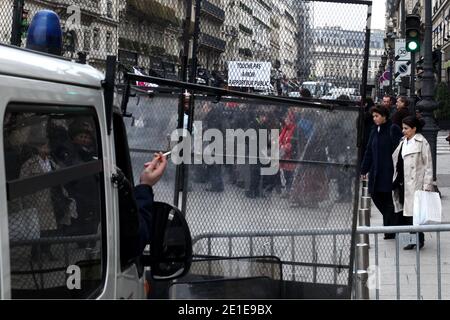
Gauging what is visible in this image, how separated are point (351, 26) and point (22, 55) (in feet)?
5.85

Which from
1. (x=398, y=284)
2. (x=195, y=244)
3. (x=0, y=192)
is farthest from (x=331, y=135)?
(x=398, y=284)

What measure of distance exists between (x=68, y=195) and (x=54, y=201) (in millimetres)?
99

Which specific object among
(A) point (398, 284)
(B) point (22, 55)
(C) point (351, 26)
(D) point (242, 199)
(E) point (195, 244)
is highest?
(C) point (351, 26)

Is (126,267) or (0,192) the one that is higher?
(0,192)

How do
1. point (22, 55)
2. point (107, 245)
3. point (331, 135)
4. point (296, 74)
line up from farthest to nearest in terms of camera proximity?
point (296, 74), point (331, 135), point (107, 245), point (22, 55)

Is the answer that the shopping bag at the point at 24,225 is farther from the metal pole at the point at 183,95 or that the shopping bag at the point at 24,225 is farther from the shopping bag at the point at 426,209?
the shopping bag at the point at 426,209

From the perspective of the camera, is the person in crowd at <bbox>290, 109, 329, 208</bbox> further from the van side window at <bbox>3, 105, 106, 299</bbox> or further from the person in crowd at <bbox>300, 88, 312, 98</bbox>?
the van side window at <bbox>3, 105, 106, 299</bbox>

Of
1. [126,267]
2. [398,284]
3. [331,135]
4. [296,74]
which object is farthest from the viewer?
[398,284]

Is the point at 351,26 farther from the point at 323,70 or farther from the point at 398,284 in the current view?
the point at 398,284

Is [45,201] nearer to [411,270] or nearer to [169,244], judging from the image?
[169,244]

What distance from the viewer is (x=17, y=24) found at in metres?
3.43

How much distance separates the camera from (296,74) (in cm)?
366

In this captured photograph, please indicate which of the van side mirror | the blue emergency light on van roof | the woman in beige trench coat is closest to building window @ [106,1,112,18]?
the blue emergency light on van roof

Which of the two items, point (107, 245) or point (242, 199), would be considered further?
point (242, 199)
